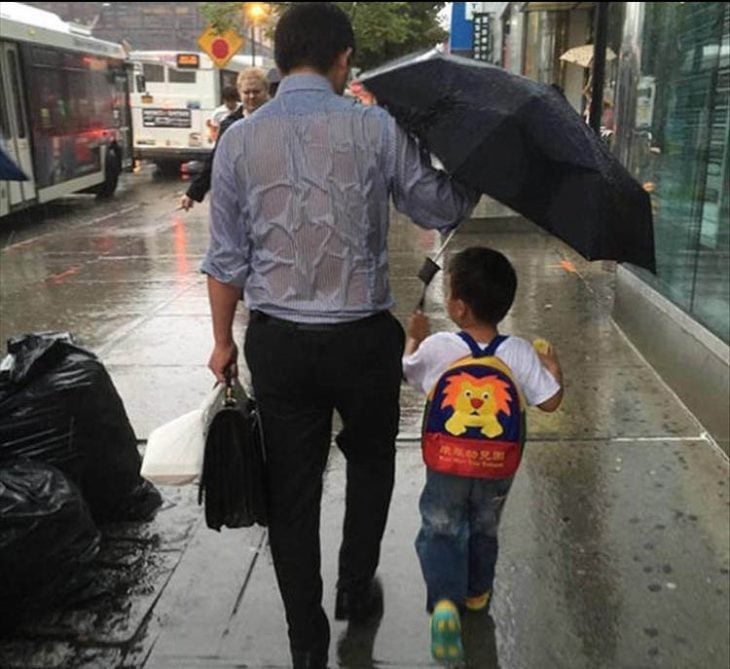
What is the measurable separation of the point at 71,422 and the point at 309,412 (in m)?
1.34

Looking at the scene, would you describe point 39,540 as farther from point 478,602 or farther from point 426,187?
point 426,187

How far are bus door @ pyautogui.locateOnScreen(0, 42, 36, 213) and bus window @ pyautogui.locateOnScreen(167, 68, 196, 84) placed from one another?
9.88 m

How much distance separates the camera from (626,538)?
357 cm

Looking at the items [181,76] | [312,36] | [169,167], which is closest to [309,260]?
[312,36]

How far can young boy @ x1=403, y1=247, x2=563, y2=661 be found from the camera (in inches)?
103

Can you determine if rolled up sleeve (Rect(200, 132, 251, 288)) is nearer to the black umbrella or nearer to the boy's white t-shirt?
the black umbrella

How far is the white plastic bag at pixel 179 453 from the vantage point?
2.52 metres

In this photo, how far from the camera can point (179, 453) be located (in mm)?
2547

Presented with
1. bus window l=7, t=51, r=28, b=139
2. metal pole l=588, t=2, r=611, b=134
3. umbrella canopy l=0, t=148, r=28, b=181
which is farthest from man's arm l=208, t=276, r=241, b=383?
bus window l=7, t=51, r=28, b=139

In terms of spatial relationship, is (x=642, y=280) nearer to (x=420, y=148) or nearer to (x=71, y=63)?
(x=420, y=148)

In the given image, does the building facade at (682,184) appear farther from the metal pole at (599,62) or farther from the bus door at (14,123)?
the bus door at (14,123)

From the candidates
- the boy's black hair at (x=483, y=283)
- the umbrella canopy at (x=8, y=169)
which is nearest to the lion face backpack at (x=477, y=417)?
the boy's black hair at (x=483, y=283)

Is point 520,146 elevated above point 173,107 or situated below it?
above

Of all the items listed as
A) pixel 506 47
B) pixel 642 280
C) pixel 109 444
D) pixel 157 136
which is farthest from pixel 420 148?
pixel 157 136
